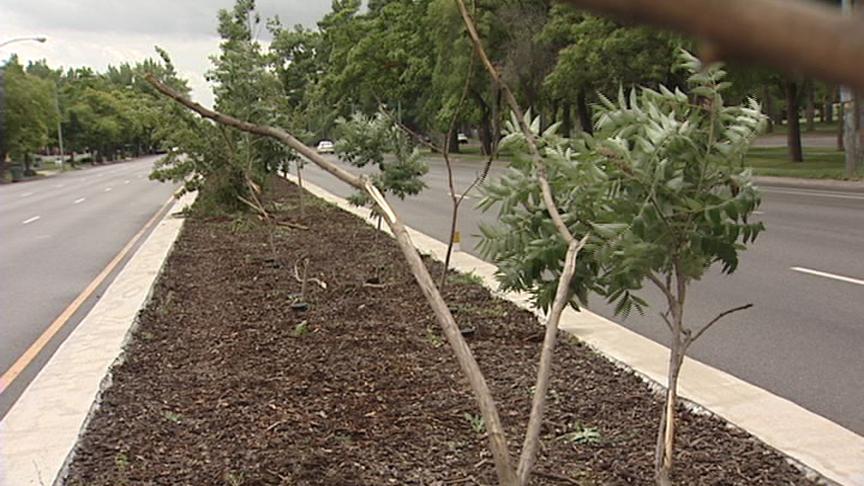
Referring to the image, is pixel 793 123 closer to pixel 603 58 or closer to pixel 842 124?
pixel 842 124

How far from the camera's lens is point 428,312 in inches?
294

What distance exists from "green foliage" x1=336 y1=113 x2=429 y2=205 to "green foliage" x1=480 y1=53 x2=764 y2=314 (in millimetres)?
7455

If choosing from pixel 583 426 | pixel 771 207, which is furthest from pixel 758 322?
pixel 771 207

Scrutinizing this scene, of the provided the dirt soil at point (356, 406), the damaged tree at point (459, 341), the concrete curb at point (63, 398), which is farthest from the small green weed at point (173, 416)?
the damaged tree at point (459, 341)

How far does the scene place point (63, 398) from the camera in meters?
5.27

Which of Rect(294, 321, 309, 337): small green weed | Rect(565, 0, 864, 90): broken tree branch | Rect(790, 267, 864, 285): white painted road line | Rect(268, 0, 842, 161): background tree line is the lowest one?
Rect(790, 267, 864, 285): white painted road line

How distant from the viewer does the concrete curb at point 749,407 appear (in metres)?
3.95

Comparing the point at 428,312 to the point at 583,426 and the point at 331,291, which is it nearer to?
the point at 331,291

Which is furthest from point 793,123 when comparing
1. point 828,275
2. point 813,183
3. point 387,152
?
→ point 387,152

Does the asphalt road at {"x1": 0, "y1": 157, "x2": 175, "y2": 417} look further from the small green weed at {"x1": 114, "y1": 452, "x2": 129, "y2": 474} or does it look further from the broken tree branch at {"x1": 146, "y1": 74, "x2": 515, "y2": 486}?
the broken tree branch at {"x1": 146, "y1": 74, "x2": 515, "y2": 486}

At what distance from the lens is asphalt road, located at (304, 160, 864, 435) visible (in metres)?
5.80

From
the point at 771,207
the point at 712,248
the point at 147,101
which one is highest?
the point at 147,101

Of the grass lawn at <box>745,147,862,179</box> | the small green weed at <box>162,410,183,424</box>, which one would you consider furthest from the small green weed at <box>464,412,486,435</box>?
the grass lawn at <box>745,147,862,179</box>

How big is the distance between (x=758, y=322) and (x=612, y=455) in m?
4.00
